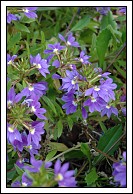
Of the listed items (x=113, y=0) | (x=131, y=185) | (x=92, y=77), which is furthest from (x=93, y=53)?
(x=131, y=185)

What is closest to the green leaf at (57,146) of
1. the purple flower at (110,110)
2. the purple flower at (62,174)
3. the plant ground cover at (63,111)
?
the plant ground cover at (63,111)

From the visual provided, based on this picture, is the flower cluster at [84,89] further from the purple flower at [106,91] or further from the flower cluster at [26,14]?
the flower cluster at [26,14]

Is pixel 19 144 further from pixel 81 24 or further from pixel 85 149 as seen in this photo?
pixel 81 24

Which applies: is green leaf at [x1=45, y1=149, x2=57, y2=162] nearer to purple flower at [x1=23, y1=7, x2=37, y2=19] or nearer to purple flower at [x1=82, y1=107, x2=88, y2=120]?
purple flower at [x1=82, y1=107, x2=88, y2=120]

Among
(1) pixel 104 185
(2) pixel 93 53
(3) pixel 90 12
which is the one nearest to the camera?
(1) pixel 104 185

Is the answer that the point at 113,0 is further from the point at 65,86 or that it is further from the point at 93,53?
the point at 65,86

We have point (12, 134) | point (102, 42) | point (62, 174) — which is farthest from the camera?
point (102, 42)

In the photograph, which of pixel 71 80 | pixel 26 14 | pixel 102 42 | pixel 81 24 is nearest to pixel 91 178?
pixel 71 80
